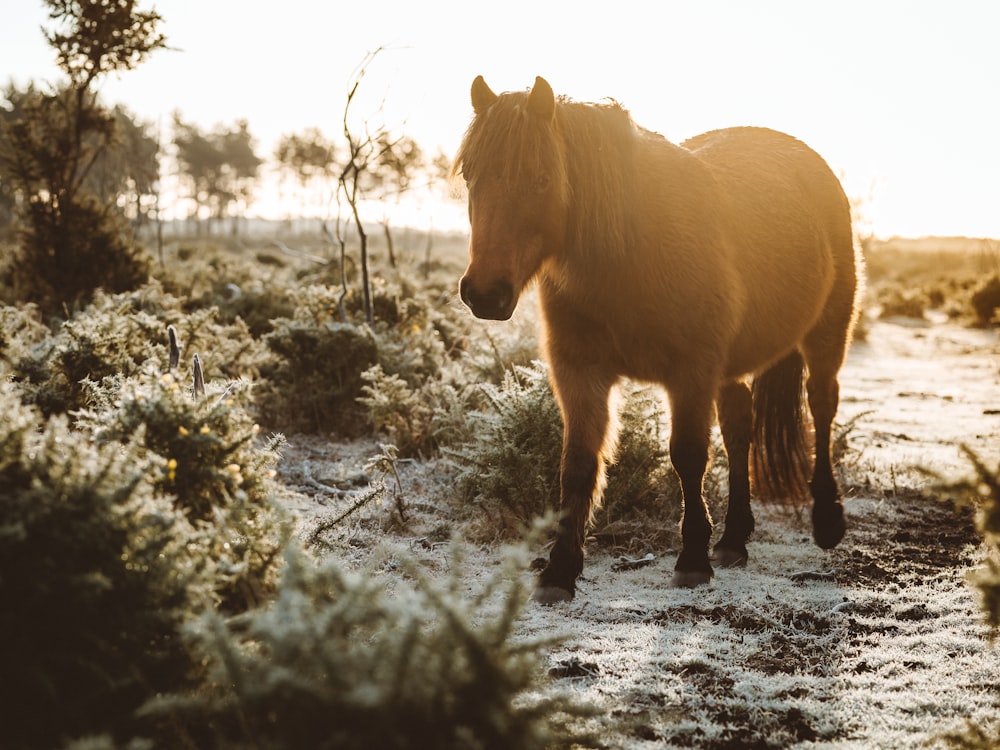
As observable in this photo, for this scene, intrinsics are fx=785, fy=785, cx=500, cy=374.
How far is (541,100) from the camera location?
3174 millimetres

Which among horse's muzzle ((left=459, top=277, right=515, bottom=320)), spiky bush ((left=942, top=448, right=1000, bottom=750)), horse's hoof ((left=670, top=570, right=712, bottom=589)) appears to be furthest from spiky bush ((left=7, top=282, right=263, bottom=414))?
spiky bush ((left=942, top=448, right=1000, bottom=750))

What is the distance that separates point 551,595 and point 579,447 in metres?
0.69

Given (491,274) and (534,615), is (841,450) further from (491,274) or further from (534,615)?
(491,274)

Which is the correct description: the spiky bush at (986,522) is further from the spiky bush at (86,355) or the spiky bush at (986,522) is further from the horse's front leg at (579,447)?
the spiky bush at (86,355)

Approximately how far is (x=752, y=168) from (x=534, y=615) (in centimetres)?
285

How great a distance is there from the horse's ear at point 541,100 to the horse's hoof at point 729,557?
8.16ft

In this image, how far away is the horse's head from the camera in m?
3.04

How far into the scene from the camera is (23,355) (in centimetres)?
526

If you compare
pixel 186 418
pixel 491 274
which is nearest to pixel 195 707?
pixel 186 418

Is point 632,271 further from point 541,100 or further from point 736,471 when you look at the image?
point 736,471

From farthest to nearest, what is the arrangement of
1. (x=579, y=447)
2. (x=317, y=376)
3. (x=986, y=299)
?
(x=986, y=299) → (x=317, y=376) → (x=579, y=447)

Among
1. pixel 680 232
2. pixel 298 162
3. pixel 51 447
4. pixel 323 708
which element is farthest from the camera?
pixel 298 162

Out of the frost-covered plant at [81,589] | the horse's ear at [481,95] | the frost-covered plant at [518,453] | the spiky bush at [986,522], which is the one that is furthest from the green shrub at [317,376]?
the spiky bush at [986,522]

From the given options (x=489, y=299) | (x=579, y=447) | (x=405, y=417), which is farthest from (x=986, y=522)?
(x=405, y=417)
